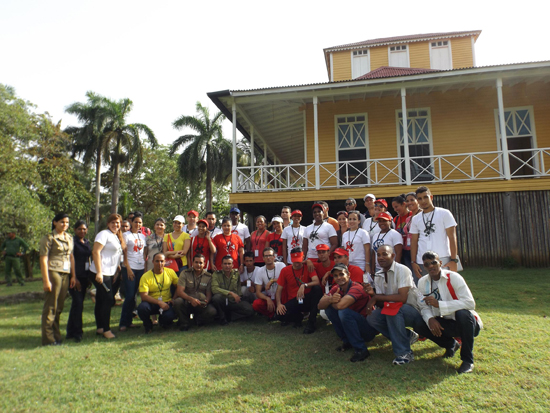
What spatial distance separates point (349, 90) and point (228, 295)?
8490mm

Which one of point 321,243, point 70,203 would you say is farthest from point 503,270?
point 70,203

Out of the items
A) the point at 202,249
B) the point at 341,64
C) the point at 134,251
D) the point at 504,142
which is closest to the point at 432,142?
the point at 504,142

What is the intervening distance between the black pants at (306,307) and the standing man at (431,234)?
4.59 feet

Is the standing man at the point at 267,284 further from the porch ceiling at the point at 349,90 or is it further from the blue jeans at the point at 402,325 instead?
the porch ceiling at the point at 349,90

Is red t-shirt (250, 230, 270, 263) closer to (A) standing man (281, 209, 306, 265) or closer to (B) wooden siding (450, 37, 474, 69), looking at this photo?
(A) standing man (281, 209, 306, 265)

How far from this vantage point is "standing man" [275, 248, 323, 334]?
5.29 meters

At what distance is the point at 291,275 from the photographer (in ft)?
18.2

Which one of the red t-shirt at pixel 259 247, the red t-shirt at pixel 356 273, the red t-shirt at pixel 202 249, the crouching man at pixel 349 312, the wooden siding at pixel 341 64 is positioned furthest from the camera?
the wooden siding at pixel 341 64

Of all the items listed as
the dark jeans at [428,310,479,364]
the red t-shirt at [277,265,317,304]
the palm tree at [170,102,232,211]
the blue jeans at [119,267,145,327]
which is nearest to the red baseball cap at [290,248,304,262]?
the red t-shirt at [277,265,317,304]

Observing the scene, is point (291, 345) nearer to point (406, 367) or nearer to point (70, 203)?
point (406, 367)

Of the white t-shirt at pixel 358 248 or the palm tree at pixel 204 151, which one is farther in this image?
the palm tree at pixel 204 151

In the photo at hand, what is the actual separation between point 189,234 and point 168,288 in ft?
3.80

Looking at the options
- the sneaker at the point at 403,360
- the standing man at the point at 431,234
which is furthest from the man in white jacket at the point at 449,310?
the standing man at the point at 431,234

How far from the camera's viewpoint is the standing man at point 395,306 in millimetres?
3918
